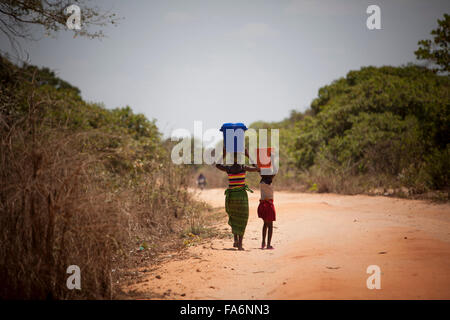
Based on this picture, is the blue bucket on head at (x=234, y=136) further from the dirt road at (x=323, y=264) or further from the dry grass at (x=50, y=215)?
the dry grass at (x=50, y=215)

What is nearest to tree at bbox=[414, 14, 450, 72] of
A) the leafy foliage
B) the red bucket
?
the leafy foliage

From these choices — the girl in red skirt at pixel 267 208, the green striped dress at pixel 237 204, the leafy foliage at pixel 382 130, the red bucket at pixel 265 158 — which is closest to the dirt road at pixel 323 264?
the girl in red skirt at pixel 267 208

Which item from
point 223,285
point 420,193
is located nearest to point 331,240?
point 223,285

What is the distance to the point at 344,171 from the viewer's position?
49.6 ft

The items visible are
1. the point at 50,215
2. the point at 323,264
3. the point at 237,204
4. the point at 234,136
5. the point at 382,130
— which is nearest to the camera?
the point at 50,215

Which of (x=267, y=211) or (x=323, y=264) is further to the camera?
(x=267, y=211)

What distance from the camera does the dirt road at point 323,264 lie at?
3873mm

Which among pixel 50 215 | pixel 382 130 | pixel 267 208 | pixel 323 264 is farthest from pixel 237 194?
pixel 382 130

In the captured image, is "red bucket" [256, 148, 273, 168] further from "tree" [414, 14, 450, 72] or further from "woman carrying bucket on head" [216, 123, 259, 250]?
"tree" [414, 14, 450, 72]

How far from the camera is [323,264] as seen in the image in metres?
4.80

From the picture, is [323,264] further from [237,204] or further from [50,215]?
[50,215]

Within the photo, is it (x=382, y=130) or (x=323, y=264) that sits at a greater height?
(x=382, y=130)

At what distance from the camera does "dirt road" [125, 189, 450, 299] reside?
3873 millimetres

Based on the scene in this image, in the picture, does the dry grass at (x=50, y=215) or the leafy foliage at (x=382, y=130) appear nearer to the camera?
the dry grass at (x=50, y=215)
